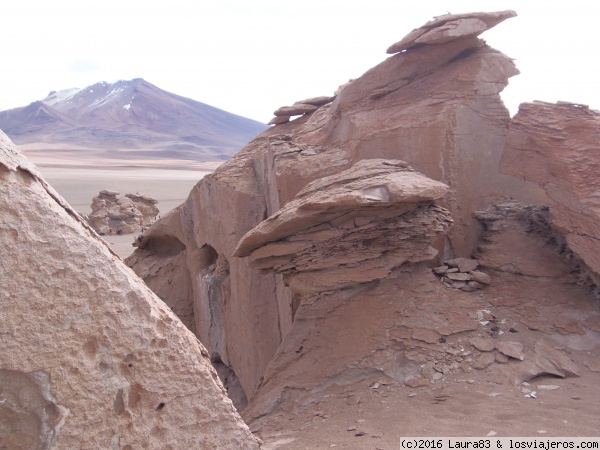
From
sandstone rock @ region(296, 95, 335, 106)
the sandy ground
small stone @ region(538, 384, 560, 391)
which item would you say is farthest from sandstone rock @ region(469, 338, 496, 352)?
the sandy ground

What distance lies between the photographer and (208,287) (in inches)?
298

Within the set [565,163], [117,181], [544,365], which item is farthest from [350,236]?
[117,181]

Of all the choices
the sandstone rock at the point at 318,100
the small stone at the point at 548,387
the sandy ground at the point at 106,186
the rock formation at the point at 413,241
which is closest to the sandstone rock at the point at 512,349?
the rock formation at the point at 413,241

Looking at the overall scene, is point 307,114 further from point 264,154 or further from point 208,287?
point 208,287

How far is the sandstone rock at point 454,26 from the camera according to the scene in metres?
5.43

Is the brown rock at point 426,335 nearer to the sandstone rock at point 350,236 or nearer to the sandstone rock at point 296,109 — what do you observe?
the sandstone rock at point 350,236

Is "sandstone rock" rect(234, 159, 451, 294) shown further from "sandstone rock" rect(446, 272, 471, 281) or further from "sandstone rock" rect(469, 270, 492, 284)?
"sandstone rock" rect(469, 270, 492, 284)

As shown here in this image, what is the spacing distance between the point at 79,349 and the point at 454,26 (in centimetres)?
467

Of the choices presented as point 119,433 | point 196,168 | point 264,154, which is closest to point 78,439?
point 119,433

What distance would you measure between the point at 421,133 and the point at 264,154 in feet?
6.68

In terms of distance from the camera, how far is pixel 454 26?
552 centimetres

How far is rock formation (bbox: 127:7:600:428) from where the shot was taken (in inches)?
185

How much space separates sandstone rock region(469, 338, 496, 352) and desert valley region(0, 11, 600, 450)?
0.04ft

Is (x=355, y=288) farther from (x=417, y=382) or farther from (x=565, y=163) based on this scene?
(x=565, y=163)
